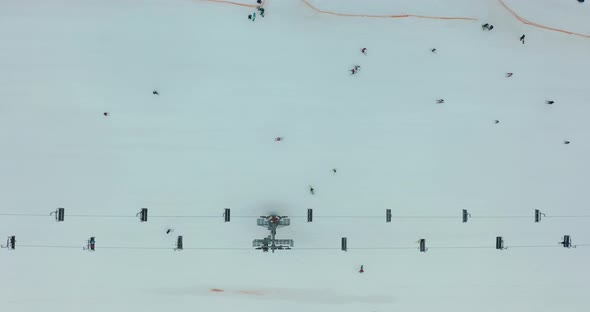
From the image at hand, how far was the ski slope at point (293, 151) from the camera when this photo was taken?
25.2ft

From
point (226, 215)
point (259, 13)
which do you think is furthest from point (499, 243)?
point (259, 13)

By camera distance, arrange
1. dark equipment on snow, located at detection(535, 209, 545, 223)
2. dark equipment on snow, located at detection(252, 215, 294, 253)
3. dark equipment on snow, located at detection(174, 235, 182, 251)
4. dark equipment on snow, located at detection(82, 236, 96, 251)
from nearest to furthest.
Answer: dark equipment on snow, located at detection(252, 215, 294, 253) < dark equipment on snow, located at detection(82, 236, 96, 251) < dark equipment on snow, located at detection(174, 235, 182, 251) < dark equipment on snow, located at detection(535, 209, 545, 223)

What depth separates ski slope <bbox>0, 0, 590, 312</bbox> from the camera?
767 cm

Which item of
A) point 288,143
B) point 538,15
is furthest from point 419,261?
point 538,15

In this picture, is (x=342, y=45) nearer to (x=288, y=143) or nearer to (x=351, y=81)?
(x=351, y=81)

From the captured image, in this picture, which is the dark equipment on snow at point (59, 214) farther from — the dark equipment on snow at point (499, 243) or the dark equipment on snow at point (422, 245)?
the dark equipment on snow at point (499, 243)

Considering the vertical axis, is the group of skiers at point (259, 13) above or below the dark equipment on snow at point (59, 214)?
above

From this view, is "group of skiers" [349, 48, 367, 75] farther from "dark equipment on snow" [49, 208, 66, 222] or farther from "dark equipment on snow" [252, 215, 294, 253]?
"dark equipment on snow" [49, 208, 66, 222]

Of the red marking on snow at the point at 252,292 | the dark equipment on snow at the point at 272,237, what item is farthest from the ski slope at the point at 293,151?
the dark equipment on snow at the point at 272,237

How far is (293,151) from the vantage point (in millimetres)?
7938

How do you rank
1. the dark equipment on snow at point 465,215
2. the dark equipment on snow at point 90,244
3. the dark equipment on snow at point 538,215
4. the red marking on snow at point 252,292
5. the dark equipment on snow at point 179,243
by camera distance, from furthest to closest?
the dark equipment on snow at point 538,215 < the dark equipment on snow at point 465,215 < the red marking on snow at point 252,292 < the dark equipment on snow at point 179,243 < the dark equipment on snow at point 90,244

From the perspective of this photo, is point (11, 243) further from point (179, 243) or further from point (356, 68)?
point (356, 68)

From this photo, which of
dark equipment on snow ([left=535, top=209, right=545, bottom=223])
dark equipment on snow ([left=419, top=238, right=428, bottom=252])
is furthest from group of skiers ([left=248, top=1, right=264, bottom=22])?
dark equipment on snow ([left=535, top=209, right=545, bottom=223])

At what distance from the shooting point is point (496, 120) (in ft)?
26.6
